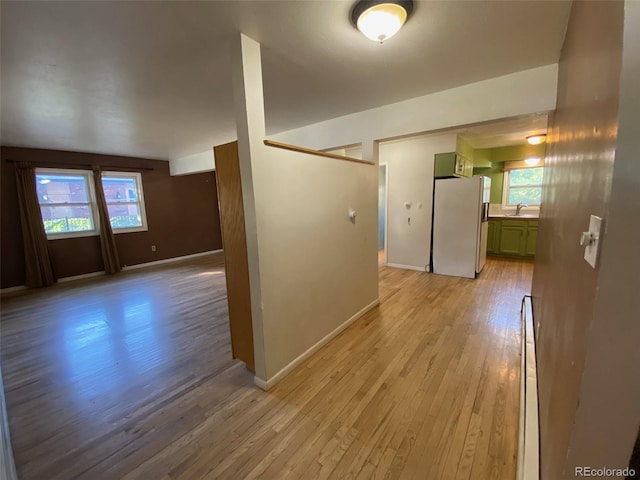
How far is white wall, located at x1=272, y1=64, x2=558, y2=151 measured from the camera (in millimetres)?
2137

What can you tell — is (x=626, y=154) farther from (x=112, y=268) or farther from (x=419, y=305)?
(x=112, y=268)

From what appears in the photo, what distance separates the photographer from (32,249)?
4.60 m

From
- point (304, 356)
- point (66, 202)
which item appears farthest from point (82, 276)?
A: point (304, 356)

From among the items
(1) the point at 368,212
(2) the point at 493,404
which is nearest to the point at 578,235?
(2) the point at 493,404

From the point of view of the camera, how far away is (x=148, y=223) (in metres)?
6.15

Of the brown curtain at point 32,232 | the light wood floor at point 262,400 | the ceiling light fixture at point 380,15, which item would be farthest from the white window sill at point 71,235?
the ceiling light fixture at point 380,15

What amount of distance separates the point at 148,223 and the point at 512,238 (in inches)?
322

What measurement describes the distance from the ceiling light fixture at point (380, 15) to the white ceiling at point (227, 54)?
0.07m

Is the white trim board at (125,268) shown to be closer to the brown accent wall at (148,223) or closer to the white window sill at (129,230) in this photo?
the brown accent wall at (148,223)

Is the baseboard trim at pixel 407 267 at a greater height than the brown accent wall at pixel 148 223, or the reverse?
the brown accent wall at pixel 148 223

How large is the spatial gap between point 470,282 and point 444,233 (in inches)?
35.9

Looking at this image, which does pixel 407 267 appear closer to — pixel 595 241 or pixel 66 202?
pixel 595 241

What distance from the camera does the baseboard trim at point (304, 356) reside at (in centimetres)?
195

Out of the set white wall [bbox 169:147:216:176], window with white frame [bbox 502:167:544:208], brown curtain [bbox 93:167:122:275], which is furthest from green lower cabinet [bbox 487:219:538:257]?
brown curtain [bbox 93:167:122:275]
